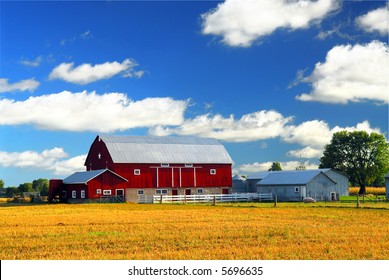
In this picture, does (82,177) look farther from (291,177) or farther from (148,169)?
(291,177)

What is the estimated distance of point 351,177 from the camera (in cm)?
9500

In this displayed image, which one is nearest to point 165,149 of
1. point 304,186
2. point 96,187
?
point 96,187

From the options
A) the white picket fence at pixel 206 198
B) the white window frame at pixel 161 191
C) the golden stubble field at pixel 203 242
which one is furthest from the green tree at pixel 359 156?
the golden stubble field at pixel 203 242

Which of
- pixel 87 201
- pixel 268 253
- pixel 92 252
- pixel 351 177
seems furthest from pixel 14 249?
pixel 351 177

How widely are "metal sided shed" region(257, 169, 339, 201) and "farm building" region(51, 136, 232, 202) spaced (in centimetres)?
942

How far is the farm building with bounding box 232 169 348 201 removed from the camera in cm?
6316

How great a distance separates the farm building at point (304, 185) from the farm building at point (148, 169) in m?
7.78

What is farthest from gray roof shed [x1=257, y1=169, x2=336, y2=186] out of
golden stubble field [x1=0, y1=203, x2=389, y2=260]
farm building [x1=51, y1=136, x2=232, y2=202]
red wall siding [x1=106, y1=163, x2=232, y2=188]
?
golden stubble field [x1=0, y1=203, x2=389, y2=260]

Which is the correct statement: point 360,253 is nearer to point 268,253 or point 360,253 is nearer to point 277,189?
point 268,253

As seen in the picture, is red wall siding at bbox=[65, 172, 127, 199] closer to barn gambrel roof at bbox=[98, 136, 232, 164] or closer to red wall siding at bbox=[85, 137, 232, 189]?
red wall siding at bbox=[85, 137, 232, 189]

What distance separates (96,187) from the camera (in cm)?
6275

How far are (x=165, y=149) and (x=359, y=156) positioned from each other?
4055 cm

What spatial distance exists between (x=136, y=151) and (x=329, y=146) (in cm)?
4307

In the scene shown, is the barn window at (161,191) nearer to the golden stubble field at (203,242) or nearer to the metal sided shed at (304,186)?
the metal sided shed at (304,186)
